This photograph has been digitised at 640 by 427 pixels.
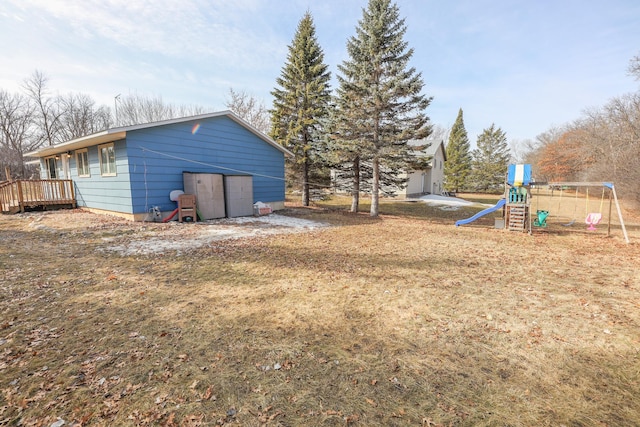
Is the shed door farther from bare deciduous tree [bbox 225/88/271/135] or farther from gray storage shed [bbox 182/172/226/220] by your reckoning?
bare deciduous tree [bbox 225/88/271/135]

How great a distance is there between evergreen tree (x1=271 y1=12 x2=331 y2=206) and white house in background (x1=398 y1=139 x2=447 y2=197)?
30.6 feet

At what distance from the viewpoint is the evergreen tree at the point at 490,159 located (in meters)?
31.4

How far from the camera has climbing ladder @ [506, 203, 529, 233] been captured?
1004 cm

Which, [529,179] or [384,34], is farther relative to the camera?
[384,34]

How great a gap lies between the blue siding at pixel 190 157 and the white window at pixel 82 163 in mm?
4271

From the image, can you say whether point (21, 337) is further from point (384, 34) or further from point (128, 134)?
point (384, 34)

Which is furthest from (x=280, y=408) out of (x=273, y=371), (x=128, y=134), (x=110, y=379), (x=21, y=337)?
(x=128, y=134)

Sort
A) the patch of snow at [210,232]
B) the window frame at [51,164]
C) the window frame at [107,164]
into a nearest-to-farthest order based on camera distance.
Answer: the patch of snow at [210,232] < the window frame at [107,164] < the window frame at [51,164]

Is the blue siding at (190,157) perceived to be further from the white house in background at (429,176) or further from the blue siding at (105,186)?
the white house in background at (429,176)

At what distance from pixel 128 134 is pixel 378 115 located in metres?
9.65

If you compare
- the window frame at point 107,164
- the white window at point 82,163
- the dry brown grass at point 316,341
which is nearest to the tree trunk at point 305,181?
the window frame at point 107,164

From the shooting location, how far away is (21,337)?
316 centimetres

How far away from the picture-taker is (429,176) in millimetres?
27781

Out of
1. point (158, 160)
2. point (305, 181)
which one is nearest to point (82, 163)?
point (158, 160)
